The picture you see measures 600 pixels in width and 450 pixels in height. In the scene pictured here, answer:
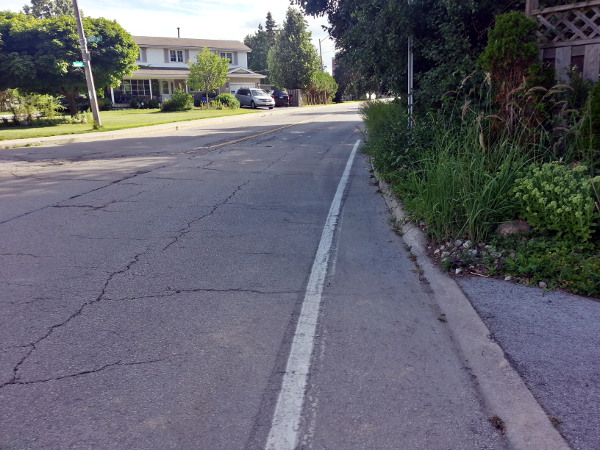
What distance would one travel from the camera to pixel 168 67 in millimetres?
57594

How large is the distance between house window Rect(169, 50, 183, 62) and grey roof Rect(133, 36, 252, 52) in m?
0.89

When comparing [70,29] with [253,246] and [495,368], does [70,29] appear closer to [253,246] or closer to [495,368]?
[253,246]

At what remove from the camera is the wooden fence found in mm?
6863

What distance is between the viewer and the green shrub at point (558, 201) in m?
5.12

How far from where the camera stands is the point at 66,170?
11.6m

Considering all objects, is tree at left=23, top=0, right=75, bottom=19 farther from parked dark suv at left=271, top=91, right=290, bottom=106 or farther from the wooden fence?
the wooden fence

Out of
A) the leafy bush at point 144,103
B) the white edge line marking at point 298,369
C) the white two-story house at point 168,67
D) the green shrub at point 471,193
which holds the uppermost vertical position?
the white two-story house at point 168,67

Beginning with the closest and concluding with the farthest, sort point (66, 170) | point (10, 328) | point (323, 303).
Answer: point (10, 328) < point (323, 303) < point (66, 170)

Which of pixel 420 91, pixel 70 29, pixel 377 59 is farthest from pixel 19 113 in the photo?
pixel 420 91

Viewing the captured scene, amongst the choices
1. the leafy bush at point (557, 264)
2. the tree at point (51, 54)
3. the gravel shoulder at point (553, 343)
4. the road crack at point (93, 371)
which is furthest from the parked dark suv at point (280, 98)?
the road crack at point (93, 371)

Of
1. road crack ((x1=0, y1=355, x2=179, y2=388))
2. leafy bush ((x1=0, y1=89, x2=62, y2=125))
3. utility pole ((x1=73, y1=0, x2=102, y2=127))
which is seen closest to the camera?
road crack ((x1=0, y1=355, x2=179, y2=388))

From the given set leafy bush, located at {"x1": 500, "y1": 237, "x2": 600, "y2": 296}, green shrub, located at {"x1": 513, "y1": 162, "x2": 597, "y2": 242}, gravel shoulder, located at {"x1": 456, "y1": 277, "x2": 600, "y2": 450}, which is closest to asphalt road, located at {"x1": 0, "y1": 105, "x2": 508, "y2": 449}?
gravel shoulder, located at {"x1": 456, "y1": 277, "x2": 600, "y2": 450}

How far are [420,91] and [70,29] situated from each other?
71.4 ft

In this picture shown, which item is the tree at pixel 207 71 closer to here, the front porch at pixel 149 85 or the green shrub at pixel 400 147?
the front porch at pixel 149 85
